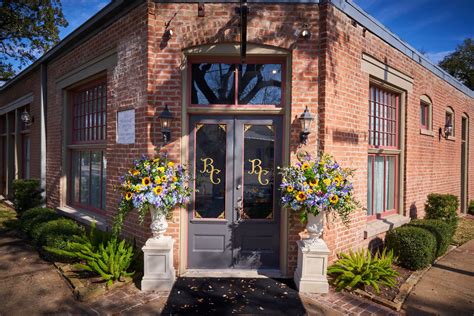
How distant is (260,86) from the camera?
483 cm

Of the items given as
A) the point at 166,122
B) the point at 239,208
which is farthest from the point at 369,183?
the point at 166,122

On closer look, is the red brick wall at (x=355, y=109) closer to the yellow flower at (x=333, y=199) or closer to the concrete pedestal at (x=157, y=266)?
the yellow flower at (x=333, y=199)

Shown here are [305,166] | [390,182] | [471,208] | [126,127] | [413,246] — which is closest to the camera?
[305,166]

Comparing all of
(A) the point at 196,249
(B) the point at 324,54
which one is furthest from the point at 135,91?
(B) the point at 324,54

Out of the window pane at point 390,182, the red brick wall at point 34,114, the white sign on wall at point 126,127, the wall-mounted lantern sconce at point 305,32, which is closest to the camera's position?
the wall-mounted lantern sconce at point 305,32

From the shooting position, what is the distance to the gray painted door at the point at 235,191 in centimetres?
480

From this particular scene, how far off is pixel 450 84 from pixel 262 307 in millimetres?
9029

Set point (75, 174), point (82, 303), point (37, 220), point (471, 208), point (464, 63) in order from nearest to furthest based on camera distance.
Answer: point (82, 303) → point (37, 220) → point (75, 174) → point (471, 208) → point (464, 63)

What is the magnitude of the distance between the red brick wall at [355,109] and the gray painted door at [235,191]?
94cm

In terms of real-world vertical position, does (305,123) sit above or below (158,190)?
above

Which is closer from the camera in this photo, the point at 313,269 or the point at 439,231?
the point at 313,269

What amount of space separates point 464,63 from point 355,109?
76.9ft

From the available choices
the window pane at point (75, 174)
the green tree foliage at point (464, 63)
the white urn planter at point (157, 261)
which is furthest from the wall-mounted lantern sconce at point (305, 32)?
the green tree foliage at point (464, 63)

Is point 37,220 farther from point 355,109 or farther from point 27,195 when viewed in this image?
point 355,109
